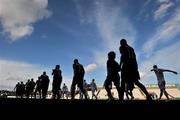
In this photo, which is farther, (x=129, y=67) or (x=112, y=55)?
(x=112, y=55)

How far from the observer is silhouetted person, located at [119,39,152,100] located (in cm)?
942

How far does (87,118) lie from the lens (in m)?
4.20

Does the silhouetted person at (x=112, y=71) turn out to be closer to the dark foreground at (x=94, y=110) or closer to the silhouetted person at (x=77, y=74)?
the silhouetted person at (x=77, y=74)

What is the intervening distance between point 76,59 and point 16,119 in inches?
435

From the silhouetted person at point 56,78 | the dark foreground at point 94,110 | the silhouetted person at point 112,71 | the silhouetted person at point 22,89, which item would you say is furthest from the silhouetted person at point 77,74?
the silhouetted person at point 22,89

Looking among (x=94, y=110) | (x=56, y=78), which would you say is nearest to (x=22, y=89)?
(x=56, y=78)

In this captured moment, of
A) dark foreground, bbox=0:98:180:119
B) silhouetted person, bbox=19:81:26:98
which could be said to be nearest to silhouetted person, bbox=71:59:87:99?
dark foreground, bbox=0:98:180:119

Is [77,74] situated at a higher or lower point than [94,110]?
higher

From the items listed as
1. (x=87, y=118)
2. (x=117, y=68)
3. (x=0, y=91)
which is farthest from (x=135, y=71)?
(x=0, y=91)

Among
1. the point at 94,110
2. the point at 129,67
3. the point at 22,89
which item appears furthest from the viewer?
the point at 22,89

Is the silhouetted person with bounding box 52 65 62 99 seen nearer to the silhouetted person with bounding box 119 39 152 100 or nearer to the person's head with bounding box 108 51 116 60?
the person's head with bounding box 108 51 116 60

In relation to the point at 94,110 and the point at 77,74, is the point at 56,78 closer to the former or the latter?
the point at 77,74

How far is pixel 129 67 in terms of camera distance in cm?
953

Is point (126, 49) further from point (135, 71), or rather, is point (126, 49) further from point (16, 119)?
point (16, 119)
